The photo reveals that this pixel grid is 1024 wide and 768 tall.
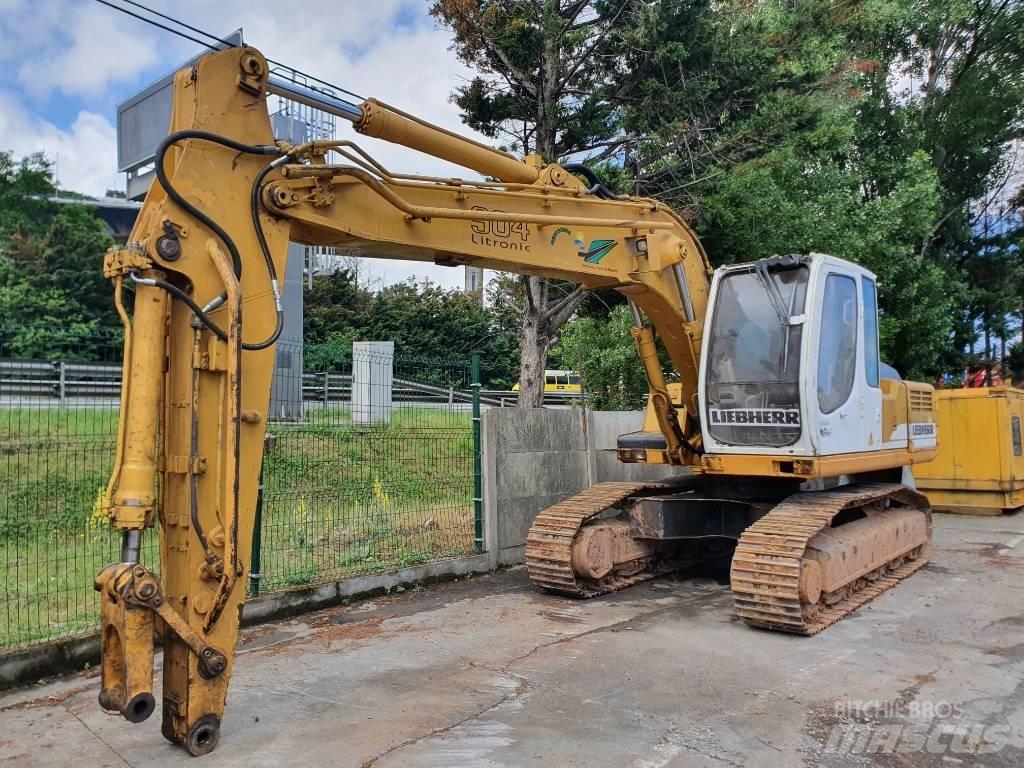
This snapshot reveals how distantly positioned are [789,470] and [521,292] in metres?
8.07

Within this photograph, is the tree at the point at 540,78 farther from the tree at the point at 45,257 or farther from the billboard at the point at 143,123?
the tree at the point at 45,257

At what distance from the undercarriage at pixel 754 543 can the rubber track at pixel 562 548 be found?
0.03 ft

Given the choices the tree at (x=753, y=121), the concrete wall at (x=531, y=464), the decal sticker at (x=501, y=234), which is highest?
the tree at (x=753, y=121)

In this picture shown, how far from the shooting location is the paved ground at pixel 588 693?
4.02 metres

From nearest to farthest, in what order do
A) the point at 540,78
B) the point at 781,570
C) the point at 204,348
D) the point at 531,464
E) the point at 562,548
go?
the point at 204,348, the point at 781,570, the point at 562,548, the point at 531,464, the point at 540,78

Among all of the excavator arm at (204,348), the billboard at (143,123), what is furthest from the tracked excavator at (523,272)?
the billboard at (143,123)

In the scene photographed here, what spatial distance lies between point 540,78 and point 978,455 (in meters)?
9.32

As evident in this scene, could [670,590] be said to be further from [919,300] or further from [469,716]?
[919,300]

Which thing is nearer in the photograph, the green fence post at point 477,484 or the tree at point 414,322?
the green fence post at point 477,484

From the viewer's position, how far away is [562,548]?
23.4 ft

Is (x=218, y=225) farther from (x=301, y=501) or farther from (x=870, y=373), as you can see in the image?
(x=870, y=373)

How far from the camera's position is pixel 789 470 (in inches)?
264

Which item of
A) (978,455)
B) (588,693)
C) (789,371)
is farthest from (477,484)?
(978,455)

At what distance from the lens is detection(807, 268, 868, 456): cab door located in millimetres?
6672
